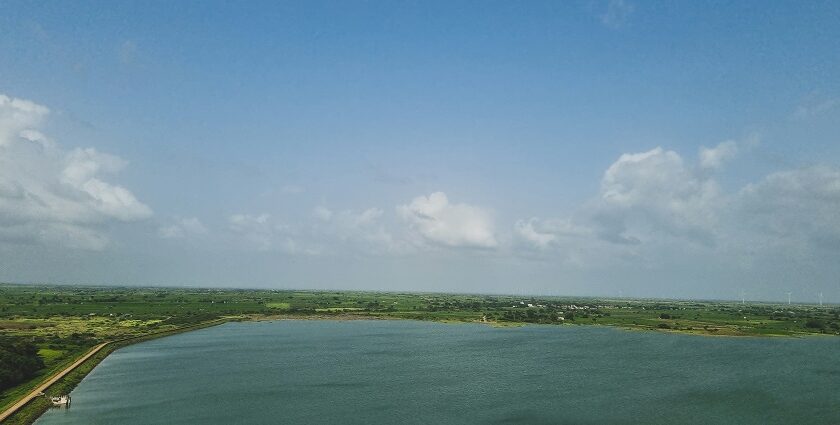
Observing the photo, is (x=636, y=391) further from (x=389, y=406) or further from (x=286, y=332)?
(x=286, y=332)

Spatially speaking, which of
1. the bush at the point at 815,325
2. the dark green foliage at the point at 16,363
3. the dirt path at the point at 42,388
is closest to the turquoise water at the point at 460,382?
the dirt path at the point at 42,388

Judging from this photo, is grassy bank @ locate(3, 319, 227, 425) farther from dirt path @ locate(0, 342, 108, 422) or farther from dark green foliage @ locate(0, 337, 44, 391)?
dark green foliage @ locate(0, 337, 44, 391)

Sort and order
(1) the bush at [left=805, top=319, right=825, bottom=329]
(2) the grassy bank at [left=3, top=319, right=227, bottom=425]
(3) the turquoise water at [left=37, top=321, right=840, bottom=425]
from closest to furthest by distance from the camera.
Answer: (2) the grassy bank at [left=3, top=319, right=227, bottom=425]
(3) the turquoise water at [left=37, top=321, right=840, bottom=425]
(1) the bush at [left=805, top=319, right=825, bottom=329]

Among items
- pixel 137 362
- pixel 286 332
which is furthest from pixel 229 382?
pixel 286 332

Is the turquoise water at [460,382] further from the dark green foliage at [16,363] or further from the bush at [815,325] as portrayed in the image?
the bush at [815,325]

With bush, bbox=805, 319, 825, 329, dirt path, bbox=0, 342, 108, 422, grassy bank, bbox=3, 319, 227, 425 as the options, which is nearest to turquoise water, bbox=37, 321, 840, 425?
grassy bank, bbox=3, 319, 227, 425
